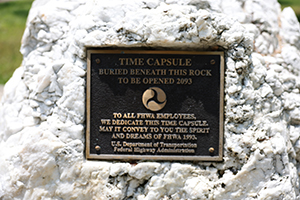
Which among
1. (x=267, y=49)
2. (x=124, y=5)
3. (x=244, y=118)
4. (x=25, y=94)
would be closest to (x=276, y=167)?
(x=244, y=118)

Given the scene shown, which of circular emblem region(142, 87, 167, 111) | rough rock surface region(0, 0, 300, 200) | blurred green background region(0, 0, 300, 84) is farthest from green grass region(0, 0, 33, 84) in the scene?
circular emblem region(142, 87, 167, 111)

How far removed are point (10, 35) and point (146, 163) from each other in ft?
23.6

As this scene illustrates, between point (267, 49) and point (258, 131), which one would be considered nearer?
point (258, 131)

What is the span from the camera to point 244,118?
8.84ft

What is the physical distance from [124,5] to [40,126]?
131cm

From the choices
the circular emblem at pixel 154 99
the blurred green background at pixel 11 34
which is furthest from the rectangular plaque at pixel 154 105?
the blurred green background at pixel 11 34

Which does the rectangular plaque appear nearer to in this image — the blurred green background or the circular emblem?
the circular emblem

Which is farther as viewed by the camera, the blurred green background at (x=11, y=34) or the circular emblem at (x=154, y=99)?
the blurred green background at (x=11, y=34)

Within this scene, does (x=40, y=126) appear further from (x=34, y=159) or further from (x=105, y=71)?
(x=105, y=71)

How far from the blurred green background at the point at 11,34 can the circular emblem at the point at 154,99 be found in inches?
175

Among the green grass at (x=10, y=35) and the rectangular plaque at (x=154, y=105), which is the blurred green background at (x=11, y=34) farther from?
the rectangular plaque at (x=154, y=105)

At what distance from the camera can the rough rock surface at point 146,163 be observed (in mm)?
Answer: 2664

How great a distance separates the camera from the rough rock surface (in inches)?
105

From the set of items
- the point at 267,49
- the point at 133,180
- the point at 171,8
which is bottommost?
the point at 133,180
